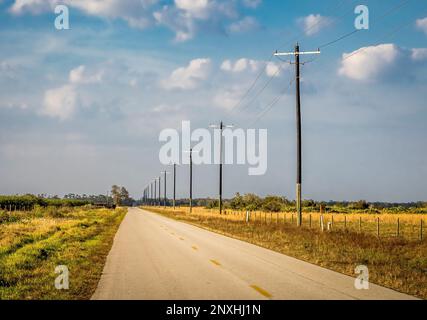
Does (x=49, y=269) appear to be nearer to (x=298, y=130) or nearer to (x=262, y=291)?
(x=262, y=291)

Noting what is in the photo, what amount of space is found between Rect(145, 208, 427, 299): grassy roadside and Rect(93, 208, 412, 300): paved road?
937 mm

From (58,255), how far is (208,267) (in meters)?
6.35

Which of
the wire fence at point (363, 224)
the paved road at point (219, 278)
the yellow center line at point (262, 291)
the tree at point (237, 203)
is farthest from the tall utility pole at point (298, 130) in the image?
the tree at point (237, 203)

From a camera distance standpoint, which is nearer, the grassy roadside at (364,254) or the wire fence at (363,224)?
the grassy roadside at (364,254)

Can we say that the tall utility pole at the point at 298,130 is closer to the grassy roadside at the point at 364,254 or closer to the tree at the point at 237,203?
the grassy roadside at the point at 364,254

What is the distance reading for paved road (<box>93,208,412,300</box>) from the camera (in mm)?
10430

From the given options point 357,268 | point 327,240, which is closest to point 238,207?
point 327,240

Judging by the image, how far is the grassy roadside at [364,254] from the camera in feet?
44.0

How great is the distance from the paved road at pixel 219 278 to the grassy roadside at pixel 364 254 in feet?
3.08

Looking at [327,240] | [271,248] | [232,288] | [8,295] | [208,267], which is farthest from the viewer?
[327,240]

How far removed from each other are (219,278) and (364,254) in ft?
28.6

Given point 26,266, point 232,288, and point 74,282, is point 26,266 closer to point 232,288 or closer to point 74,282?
point 74,282

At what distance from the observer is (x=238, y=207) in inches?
4697

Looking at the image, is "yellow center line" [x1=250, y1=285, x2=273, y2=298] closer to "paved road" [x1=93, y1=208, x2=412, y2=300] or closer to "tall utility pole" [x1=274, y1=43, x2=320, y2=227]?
"paved road" [x1=93, y1=208, x2=412, y2=300]
